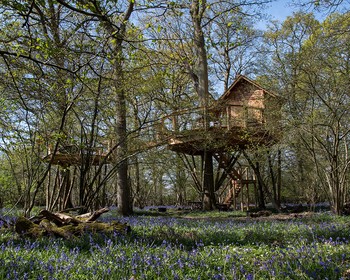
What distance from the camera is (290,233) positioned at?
7.29 metres

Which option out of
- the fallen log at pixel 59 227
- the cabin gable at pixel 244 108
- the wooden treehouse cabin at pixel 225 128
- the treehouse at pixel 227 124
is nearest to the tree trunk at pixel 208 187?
the wooden treehouse cabin at pixel 225 128

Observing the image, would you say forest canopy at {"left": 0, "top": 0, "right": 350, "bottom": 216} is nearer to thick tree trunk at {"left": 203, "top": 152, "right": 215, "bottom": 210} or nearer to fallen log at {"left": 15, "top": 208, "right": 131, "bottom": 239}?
fallen log at {"left": 15, "top": 208, "right": 131, "bottom": 239}

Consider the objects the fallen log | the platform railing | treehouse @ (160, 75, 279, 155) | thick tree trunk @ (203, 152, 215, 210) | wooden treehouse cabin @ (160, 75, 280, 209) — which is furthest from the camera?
thick tree trunk @ (203, 152, 215, 210)

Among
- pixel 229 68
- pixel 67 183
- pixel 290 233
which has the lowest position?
pixel 290 233

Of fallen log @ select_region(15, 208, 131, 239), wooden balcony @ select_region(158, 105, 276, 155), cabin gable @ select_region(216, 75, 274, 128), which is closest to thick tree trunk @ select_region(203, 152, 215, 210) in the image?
wooden balcony @ select_region(158, 105, 276, 155)

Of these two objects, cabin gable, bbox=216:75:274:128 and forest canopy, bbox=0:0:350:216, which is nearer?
forest canopy, bbox=0:0:350:216

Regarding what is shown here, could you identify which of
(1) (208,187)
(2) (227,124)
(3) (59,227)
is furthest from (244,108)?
(3) (59,227)

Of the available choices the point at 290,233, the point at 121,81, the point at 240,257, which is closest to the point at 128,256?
the point at 240,257

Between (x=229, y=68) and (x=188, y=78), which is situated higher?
(x=229, y=68)

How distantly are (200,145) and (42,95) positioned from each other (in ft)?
37.8

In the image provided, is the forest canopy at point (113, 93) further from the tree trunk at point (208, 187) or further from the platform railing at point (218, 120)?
the tree trunk at point (208, 187)

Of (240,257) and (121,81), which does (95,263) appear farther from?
(121,81)

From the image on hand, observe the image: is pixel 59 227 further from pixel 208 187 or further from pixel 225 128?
pixel 208 187

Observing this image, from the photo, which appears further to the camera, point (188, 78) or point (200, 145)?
point (188, 78)
